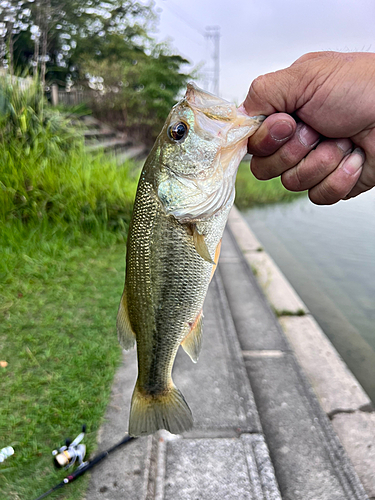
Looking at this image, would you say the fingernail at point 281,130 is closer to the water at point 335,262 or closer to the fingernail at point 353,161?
the fingernail at point 353,161

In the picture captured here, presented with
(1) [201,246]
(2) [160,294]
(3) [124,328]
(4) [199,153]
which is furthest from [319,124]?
(3) [124,328]

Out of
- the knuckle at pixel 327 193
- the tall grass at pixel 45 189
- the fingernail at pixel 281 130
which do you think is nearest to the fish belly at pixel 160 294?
the fingernail at pixel 281 130

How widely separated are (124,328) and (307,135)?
1116mm

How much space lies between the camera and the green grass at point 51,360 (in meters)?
1.71

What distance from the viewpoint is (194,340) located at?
1579mm

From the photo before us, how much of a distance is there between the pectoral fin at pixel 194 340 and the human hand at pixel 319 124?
748 millimetres

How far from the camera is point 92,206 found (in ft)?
15.1

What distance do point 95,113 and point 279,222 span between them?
31.6 ft

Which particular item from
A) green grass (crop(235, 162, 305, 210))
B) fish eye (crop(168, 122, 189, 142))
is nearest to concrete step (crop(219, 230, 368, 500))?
fish eye (crop(168, 122, 189, 142))

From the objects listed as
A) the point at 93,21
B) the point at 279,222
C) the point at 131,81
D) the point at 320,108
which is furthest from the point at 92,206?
the point at 93,21

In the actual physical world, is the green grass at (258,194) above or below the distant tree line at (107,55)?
below

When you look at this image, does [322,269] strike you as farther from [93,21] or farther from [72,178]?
[93,21]

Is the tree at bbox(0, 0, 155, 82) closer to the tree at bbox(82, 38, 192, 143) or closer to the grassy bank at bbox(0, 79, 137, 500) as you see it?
the tree at bbox(82, 38, 192, 143)

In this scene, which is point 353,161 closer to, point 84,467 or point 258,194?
point 84,467
